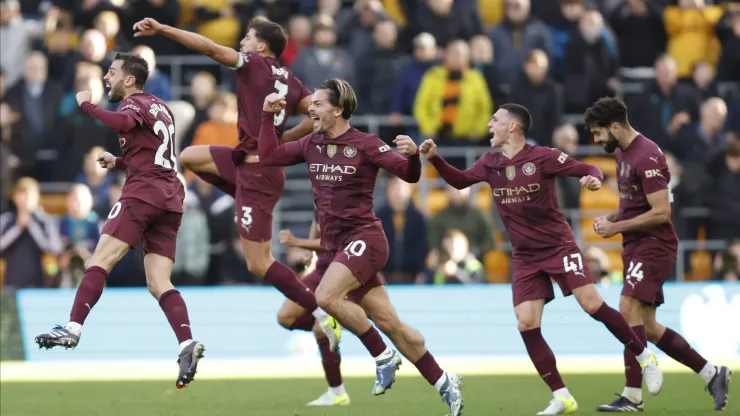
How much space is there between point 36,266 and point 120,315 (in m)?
1.95

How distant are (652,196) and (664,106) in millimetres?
7988

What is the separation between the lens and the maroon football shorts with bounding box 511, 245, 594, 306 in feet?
35.7

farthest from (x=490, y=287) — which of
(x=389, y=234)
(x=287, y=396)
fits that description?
(x=287, y=396)

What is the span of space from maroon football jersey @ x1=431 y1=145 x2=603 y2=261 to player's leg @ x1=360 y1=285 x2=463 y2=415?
121 centimetres

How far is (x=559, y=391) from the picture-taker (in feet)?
35.4

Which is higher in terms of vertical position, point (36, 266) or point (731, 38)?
point (731, 38)

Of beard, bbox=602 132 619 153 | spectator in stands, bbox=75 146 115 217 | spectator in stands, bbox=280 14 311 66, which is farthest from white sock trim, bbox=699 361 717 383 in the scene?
spectator in stands, bbox=280 14 311 66

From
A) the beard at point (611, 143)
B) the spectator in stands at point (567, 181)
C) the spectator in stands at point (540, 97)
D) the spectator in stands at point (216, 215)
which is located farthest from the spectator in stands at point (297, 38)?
the beard at point (611, 143)

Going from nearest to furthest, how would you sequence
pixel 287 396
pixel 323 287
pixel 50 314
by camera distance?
pixel 323 287 < pixel 287 396 < pixel 50 314

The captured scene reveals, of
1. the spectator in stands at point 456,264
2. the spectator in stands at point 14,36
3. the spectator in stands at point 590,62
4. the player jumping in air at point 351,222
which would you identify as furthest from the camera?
the spectator in stands at point 14,36

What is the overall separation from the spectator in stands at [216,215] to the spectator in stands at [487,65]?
3906mm

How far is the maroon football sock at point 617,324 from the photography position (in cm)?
1080

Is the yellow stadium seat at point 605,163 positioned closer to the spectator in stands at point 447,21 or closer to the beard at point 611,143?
the spectator in stands at point 447,21

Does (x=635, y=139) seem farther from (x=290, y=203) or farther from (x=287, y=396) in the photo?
(x=290, y=203)
